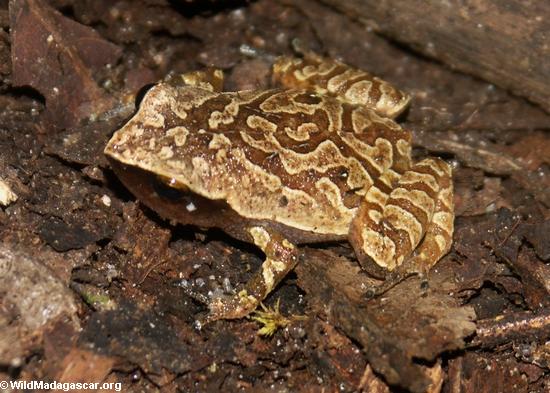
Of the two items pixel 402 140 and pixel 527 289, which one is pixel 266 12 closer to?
pixel 402 140

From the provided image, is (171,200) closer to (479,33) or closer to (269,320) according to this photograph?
(269,320)

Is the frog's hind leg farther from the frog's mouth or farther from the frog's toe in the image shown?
the frog's mouth

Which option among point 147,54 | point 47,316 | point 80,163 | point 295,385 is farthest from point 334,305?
point 147,54

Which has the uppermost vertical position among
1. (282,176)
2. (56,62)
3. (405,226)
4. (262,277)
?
(56,62)

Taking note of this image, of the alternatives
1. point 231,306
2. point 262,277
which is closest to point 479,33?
point 262,277

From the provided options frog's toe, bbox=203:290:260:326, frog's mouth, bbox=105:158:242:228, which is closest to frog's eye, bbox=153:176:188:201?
frog's mouth, bbox=105:158:242:228

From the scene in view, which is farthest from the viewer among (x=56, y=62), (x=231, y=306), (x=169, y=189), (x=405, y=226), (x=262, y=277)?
(x=56, y=62)

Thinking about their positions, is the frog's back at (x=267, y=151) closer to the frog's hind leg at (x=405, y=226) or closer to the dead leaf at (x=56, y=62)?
the frog's hind leg at (x=405, y=226)
